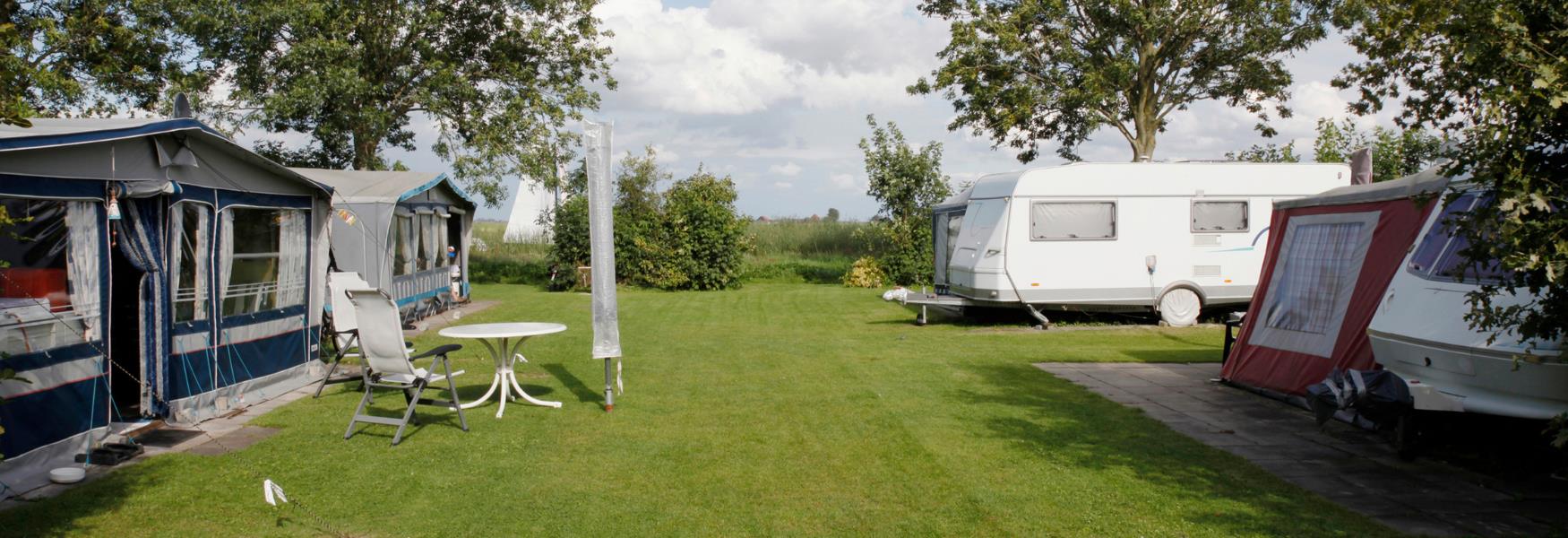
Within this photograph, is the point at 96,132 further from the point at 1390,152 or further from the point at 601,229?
the point at 1390,152

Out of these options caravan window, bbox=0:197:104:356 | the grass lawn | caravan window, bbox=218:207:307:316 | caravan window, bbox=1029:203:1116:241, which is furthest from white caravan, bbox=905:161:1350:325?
caravan window, bbox=0:197:104:356

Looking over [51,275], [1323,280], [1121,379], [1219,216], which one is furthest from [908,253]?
[51,275]

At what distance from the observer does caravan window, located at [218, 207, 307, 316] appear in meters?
7.15

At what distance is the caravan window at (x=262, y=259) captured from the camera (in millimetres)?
7148

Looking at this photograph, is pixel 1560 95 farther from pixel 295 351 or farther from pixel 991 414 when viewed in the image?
pixel 295 351

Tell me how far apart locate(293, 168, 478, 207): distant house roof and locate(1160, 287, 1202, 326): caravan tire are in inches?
414

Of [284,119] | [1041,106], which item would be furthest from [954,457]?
[284,119]

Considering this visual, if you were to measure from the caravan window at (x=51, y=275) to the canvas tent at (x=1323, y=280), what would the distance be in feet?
25.8

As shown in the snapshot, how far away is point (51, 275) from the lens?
17.7 ft

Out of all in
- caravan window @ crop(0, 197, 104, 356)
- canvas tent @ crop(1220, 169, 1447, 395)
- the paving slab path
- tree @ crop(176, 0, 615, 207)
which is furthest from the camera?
tree @ crop(176, 0, 615, 207)

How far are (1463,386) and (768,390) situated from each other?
4.67 metres

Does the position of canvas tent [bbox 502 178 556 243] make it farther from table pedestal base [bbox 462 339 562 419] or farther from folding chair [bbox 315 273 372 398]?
table pedestal base [bbox 462 339 562 419]

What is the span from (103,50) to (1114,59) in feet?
61.9

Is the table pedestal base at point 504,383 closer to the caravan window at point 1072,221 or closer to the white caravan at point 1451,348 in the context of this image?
the white caravan at point 1451,348
